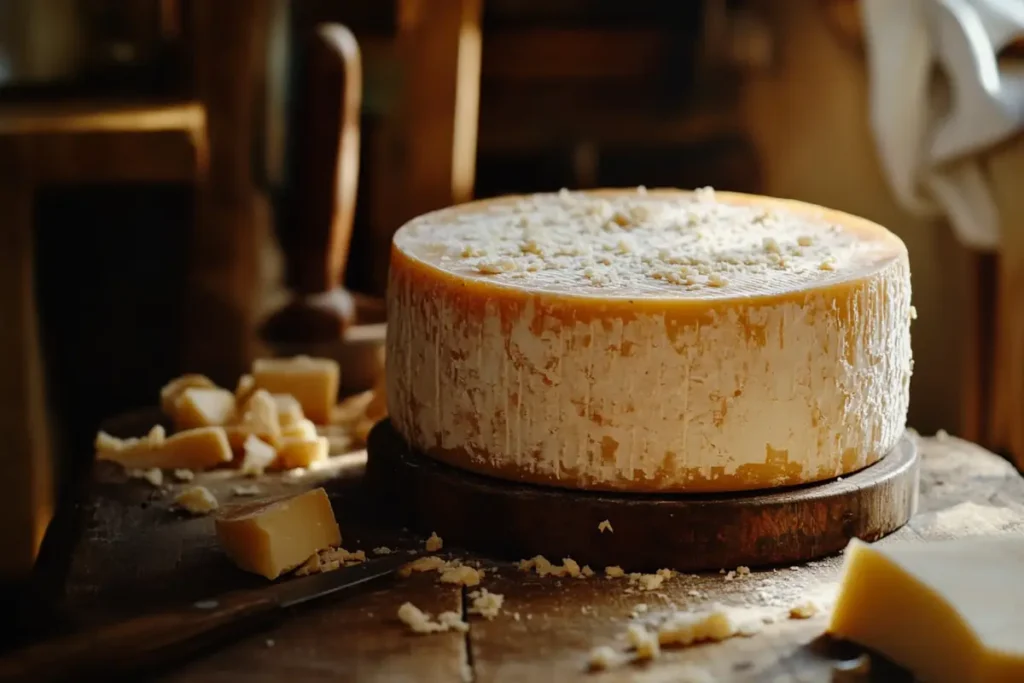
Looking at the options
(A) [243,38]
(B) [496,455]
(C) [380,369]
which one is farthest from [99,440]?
(A) [243,38]

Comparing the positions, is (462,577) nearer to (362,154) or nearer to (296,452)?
(296,452)

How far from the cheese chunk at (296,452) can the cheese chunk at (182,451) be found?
0.19ft

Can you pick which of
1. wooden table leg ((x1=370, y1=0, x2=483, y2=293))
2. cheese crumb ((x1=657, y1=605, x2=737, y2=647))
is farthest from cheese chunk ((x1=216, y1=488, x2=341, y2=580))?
wooden table leg ((x1=370, y1=0, x2=483, y2=293))

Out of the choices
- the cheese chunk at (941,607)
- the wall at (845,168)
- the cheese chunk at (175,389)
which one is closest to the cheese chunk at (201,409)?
the cheese chunk at (175,389)

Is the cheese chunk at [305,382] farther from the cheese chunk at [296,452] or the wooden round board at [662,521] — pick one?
the wooden round board at [662,521]

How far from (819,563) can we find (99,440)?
2.63 ft

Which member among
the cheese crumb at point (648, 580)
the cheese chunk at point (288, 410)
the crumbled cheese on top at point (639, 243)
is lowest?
the cheese chunk at point (288, 410)

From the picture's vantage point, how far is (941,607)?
97cm

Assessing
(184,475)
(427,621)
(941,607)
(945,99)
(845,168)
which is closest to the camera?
(941,607)

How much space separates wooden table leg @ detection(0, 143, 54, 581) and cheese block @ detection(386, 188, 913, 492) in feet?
3.77

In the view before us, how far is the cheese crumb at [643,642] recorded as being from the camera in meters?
1.02

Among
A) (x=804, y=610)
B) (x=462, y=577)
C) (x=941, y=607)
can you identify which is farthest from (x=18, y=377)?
(x=941, y=607)

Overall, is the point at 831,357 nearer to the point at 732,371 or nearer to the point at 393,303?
the point at 732,371

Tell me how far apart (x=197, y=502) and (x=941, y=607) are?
720 mm
